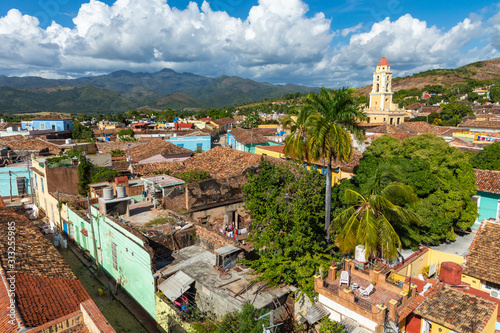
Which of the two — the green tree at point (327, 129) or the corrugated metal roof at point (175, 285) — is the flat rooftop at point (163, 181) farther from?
the corrugated metal roof at point (175, 285)

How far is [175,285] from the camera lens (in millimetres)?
11203

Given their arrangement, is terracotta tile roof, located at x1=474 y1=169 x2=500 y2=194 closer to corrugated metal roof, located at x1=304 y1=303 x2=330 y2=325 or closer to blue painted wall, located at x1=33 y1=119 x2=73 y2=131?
corrugated metal roof, located at x1=304 y1=303 x2=330 y2=325

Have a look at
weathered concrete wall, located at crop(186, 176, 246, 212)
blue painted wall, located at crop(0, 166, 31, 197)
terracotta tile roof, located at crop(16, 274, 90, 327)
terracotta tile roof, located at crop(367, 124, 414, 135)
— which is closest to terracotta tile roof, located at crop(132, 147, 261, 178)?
weathered concrete wall, located at crop(186, 176, 246, 212)

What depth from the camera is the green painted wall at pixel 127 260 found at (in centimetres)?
1216

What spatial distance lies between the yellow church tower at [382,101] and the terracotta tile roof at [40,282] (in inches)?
1916

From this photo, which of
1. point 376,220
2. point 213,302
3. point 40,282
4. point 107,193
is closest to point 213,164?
point 107,193

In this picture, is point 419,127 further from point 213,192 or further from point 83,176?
point 83,176

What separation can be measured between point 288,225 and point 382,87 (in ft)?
158

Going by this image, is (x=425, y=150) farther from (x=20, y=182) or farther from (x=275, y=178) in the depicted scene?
(x=20, y=182)

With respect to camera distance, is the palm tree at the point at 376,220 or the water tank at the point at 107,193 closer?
the palm tree at the point at 376,220

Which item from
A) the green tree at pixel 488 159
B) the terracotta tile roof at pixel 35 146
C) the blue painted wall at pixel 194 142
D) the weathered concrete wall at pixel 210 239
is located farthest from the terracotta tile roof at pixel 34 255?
the blue painted wall at pixel 194 142

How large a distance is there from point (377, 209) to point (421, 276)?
4.66 m

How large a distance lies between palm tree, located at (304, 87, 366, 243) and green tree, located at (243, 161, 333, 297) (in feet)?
3.12

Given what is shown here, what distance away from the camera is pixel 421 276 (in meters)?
14.5
